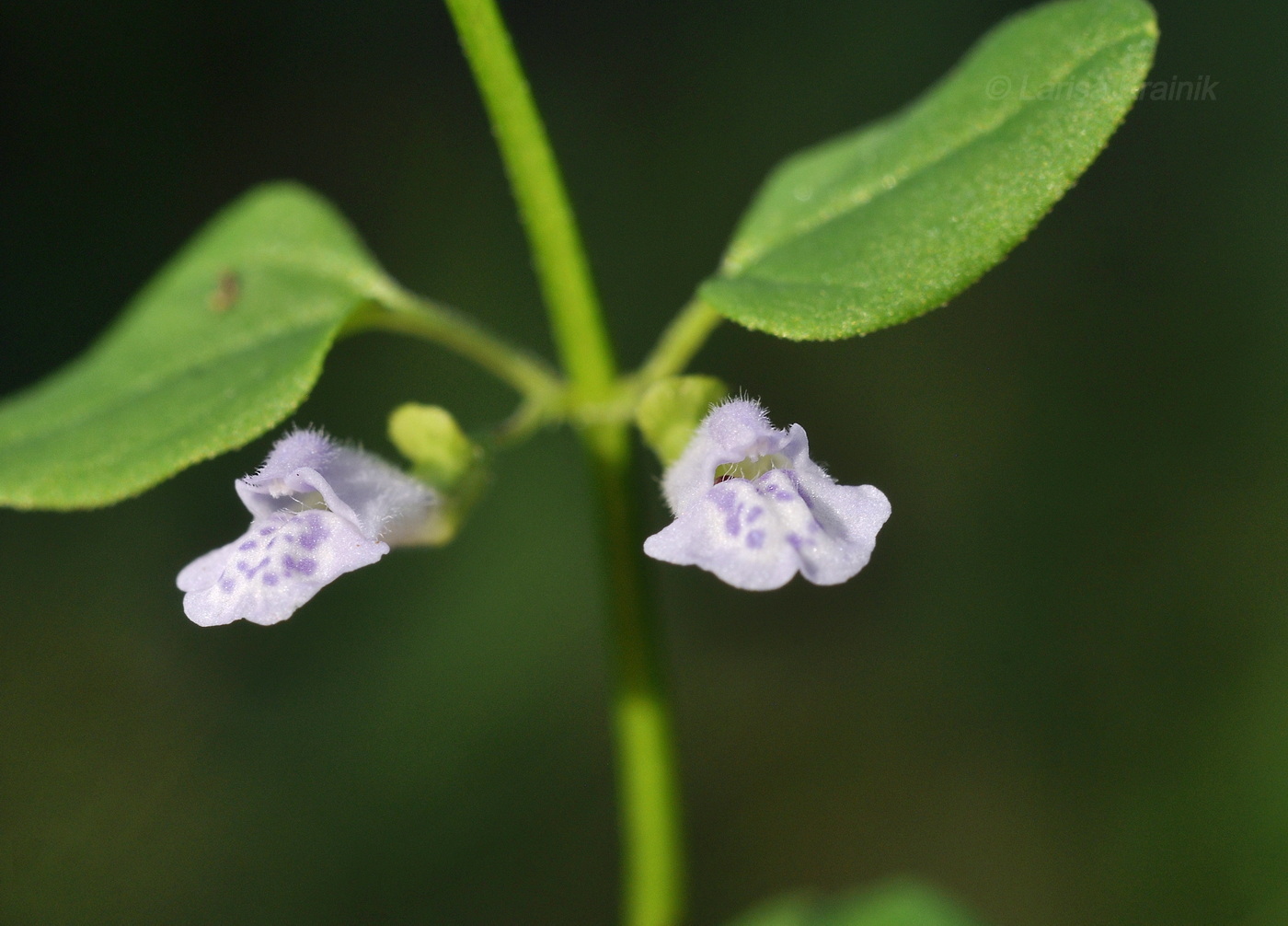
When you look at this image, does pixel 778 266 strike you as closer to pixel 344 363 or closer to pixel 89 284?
pixel 344 363

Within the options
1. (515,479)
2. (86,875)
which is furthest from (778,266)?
(86,875)

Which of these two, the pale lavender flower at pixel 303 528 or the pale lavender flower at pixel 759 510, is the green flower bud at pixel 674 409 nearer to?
the pale lavender flower at pixel 759 510

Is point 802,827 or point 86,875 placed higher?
point 802,827

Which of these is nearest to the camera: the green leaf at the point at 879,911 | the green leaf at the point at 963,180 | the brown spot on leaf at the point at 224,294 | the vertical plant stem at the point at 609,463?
the green leaf at the point at 963,180

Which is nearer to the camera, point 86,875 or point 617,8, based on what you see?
point 86,875

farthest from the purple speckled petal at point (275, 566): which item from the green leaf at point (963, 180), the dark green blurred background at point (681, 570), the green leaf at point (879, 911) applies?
the dark green blurred background at point (681, 570)

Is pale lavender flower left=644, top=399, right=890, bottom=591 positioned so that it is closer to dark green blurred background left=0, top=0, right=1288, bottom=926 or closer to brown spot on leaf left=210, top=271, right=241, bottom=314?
brown spot on leaf left=210, top=271, right=241, bottom=314

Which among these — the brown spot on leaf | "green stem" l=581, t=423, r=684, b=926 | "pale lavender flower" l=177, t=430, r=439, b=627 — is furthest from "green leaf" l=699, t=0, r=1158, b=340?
the brown spot on leaf

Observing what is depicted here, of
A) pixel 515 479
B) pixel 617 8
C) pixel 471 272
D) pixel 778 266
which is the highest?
pixel 617 8
